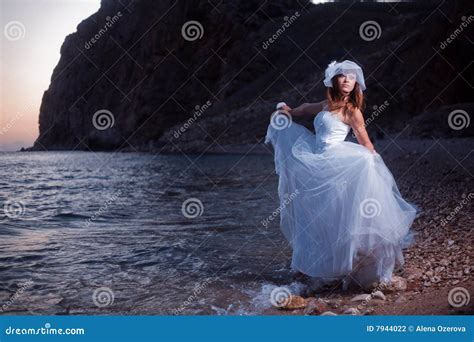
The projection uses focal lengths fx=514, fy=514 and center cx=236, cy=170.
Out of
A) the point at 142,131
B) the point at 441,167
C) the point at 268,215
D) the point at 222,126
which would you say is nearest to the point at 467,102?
the point at 441,167

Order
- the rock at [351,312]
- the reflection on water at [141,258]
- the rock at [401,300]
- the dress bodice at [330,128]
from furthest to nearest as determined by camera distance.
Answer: the reflection on water at [141,258], the dress bodice at [330,128], the rock at [401,300], the rock at [351,312]

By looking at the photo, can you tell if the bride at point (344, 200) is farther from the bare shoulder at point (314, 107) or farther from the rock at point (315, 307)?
the rock at point (315, 307)

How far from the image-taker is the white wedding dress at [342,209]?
4.65m

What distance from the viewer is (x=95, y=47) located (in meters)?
87.8

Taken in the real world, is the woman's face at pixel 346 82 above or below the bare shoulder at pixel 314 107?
above

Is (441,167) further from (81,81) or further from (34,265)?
(81,81)

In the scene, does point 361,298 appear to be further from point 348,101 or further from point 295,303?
point 348,101

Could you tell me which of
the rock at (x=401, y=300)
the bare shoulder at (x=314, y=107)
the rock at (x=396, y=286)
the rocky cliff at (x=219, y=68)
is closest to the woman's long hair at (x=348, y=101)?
the bare shoulder at (x=314, y=107)

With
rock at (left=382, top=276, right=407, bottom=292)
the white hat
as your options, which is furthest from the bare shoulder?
rock at (left=382, top=276, right=407, bottom=292)

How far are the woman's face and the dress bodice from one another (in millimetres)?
263

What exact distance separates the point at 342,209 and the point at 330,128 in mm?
782

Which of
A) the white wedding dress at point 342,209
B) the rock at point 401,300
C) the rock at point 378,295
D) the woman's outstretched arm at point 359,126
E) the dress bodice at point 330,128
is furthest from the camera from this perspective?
the dress bodice at point 330,128

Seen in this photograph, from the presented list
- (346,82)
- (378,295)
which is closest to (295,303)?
(378,295)

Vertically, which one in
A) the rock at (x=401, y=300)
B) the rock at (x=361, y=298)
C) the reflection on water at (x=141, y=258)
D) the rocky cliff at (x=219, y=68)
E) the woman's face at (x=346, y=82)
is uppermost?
the rocky cliff at (x=219, y=68)
